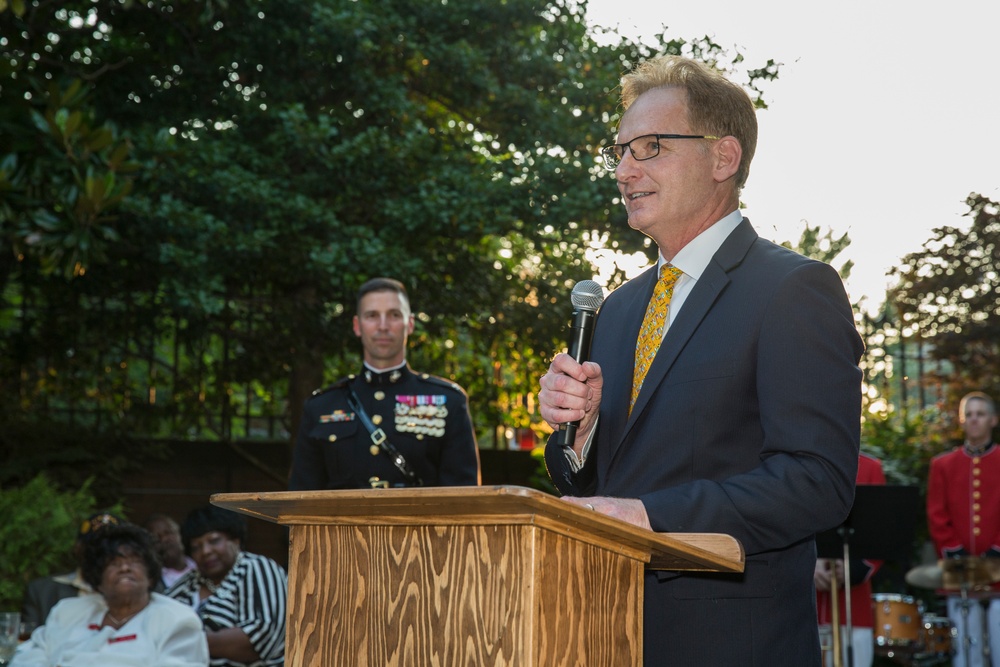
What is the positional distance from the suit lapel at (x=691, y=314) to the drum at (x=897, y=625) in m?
8.16

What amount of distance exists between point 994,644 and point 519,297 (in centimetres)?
511

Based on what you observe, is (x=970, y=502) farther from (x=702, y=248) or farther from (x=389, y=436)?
(x=702, y=248)

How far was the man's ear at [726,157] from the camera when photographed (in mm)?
2531

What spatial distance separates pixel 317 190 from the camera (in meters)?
10.3

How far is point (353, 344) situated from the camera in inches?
433

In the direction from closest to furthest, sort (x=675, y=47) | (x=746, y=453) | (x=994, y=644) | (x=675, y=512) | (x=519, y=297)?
(x=675, y=512)
(x=746, y=453)
(x=994, y=644)
(x=675, y=47)
(x=519, y=297)

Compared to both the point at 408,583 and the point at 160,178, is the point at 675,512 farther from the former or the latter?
the point at 160,178

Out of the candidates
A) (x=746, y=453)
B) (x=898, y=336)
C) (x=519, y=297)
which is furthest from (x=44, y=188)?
(x=898, y=336)

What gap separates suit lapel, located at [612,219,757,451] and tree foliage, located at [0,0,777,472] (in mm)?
7125

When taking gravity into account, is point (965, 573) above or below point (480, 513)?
below

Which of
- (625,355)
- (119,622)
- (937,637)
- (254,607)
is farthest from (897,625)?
(625,355)

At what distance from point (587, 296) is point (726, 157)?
1.47ft

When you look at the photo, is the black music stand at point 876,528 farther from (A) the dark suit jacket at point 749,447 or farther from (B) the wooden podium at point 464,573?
(B) the wooden podium at point 464,573

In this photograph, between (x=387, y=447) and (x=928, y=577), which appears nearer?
(x=387, y=447)
